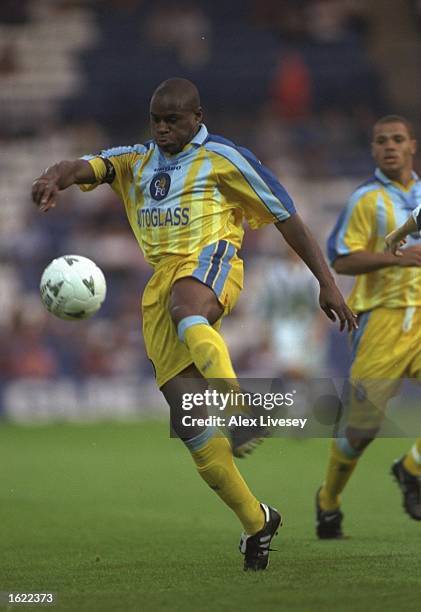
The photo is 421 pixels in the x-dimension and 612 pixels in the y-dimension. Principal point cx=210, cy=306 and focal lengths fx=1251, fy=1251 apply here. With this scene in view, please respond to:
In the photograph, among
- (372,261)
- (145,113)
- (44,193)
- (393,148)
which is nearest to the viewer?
(44,193)

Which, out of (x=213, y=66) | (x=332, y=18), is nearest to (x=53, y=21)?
(x=213, y=66)

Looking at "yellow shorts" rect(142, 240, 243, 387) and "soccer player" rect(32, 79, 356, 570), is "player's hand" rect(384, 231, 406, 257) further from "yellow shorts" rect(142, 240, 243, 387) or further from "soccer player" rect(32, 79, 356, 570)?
"yellow shorts" rect(142, 240, 243, 387)

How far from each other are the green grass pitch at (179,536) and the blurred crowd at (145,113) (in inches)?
203

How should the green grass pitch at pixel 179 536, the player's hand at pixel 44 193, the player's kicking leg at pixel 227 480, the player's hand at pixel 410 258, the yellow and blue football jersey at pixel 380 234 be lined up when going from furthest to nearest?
the yellow and blue football jersey at pixel 380 234 → the player's hand at pixel 410 258 → the player's kicking leg at pixel 227 480 → the player's hand at pixel 44 193 → the green grass pitch at pixel 179 536

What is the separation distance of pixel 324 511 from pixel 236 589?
6.93 ft

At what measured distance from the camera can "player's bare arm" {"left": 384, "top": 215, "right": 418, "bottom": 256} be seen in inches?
233

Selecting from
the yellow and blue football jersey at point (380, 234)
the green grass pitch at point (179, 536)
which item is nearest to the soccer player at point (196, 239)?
the green grass pitch at point (179, 536)

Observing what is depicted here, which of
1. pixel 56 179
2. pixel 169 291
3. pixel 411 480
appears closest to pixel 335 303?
pixel 169 291

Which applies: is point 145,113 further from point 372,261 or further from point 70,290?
point 70,290

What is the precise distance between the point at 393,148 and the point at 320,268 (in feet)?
5.68

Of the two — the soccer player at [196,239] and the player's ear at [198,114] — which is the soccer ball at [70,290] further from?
the player's ear at [198,114]

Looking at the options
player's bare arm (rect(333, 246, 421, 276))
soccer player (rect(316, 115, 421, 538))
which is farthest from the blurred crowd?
player's bare arm (rect(333, 246, 421, 276))

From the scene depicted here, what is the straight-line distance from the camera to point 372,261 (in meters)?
6.88

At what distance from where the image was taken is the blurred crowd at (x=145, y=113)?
17.8m
